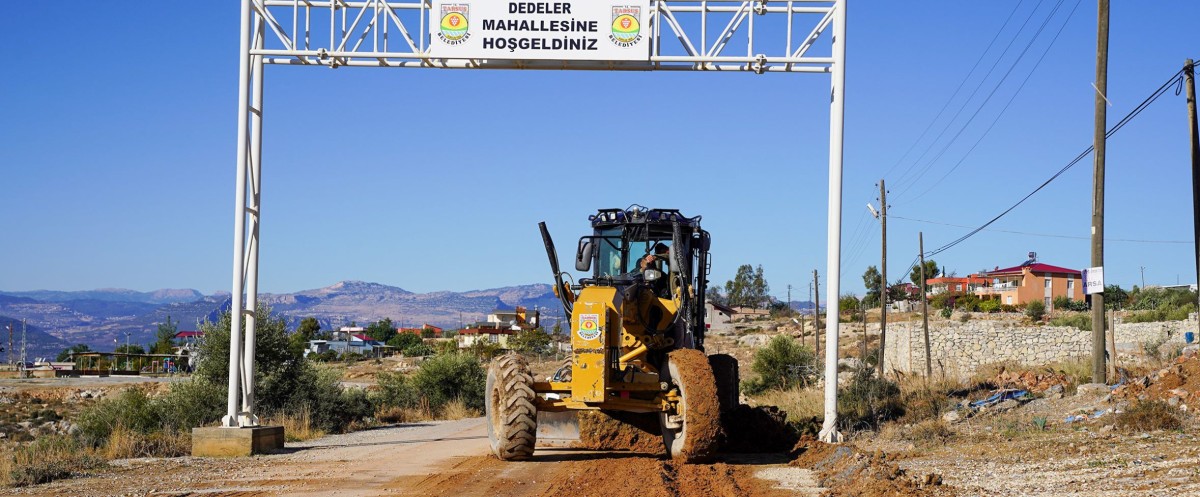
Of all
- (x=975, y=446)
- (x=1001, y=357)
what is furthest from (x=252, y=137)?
(x=1001, y=357)

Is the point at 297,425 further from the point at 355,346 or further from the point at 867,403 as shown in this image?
the point at 355,346

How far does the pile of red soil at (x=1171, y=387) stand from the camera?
649 inches

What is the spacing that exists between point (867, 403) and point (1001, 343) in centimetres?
2383

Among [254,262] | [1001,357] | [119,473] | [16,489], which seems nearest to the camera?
[16,489]

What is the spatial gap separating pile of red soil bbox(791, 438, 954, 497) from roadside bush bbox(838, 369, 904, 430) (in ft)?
13.3

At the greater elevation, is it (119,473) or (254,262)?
(254,262)

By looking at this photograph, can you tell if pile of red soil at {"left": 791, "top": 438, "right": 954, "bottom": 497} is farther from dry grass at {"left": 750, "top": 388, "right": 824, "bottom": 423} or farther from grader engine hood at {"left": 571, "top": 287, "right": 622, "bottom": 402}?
dry grass at {"left": 750, "top": 388, "right": 824, "bottom": 423}

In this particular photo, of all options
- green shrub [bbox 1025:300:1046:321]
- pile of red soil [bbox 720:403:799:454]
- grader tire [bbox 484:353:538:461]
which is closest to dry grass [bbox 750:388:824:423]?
pile of red soil [bbox 720:403:799:454]

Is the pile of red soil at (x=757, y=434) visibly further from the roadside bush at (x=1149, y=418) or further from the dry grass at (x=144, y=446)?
the dry grass at (x=144, y=446)

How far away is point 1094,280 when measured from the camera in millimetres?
21344

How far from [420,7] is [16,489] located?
28.7 feet

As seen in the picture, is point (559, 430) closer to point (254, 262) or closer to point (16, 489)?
point (254, 262)

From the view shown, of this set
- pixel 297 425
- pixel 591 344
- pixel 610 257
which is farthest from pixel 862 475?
pixel 297 425

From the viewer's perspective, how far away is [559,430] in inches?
657
